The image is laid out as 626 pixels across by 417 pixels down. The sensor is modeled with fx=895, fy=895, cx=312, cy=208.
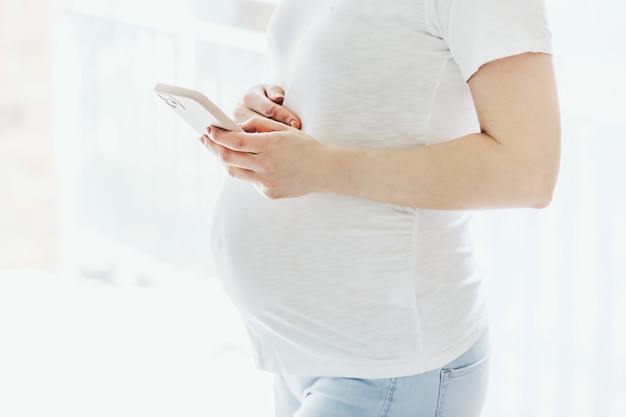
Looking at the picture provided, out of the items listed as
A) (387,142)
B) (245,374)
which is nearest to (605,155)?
(387,142)

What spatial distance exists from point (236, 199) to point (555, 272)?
0.66 metres

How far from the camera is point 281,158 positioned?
986 mm

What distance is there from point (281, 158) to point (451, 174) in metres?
0.19

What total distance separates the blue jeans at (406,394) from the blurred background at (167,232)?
48 cm

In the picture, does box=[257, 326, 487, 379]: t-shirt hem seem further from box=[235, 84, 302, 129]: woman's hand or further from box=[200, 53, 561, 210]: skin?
box=[235, 84, 302, 129]: woman's hand

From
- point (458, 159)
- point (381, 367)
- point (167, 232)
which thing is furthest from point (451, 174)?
point (167, 232)

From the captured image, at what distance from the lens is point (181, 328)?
279cm

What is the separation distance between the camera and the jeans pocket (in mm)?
1080

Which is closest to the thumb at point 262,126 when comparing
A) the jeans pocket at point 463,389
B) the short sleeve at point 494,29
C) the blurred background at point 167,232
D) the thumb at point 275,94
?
the thumb at point 275,94

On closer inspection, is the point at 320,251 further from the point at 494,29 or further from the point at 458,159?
the point at 494,29

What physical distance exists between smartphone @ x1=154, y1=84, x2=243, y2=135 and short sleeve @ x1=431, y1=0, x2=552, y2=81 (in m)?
0.27

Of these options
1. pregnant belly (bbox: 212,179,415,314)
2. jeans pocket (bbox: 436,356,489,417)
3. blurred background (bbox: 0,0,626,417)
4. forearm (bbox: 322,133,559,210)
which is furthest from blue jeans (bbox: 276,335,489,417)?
blurred background (bbox: 0,0,626,417)

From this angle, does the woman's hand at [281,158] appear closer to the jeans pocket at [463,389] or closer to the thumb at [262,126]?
the thumb at [262,126]

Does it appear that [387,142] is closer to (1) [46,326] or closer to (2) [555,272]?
(2) [555,272]
